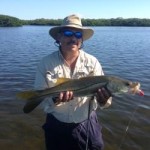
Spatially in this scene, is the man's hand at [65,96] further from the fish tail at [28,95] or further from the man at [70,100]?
the fish tail at [28,95]

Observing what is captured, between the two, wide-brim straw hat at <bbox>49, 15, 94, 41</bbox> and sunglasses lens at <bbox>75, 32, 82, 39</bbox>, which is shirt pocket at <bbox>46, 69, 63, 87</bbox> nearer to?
sunglasses lens at <bbox>75, 32, 82, 39</bbox>

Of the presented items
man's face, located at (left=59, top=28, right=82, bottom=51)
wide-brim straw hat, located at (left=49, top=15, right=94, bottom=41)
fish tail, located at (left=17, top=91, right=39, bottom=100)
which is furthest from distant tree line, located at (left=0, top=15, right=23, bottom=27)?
fish tail, located at (left=17, top=91, right=39, bottom=100)

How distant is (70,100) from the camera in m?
4.58

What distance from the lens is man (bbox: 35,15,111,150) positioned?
4.66 m

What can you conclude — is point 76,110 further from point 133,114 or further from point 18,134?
point 133,114

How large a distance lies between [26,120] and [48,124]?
4.97 metres

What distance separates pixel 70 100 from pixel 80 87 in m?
0.26

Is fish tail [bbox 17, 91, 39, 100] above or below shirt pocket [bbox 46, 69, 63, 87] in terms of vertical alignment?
below

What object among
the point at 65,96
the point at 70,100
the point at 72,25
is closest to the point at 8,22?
the point at 72,25

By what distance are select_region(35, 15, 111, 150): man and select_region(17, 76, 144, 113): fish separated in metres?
0.10

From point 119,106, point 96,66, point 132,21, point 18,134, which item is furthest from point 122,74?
point 132,21

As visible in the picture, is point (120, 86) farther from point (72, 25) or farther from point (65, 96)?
point (72, 25)

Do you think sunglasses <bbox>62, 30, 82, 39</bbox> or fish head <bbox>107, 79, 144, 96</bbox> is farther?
sunglasses <bbox>62, 30, 82, 39</bbox>

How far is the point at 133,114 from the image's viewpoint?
1039 cm
